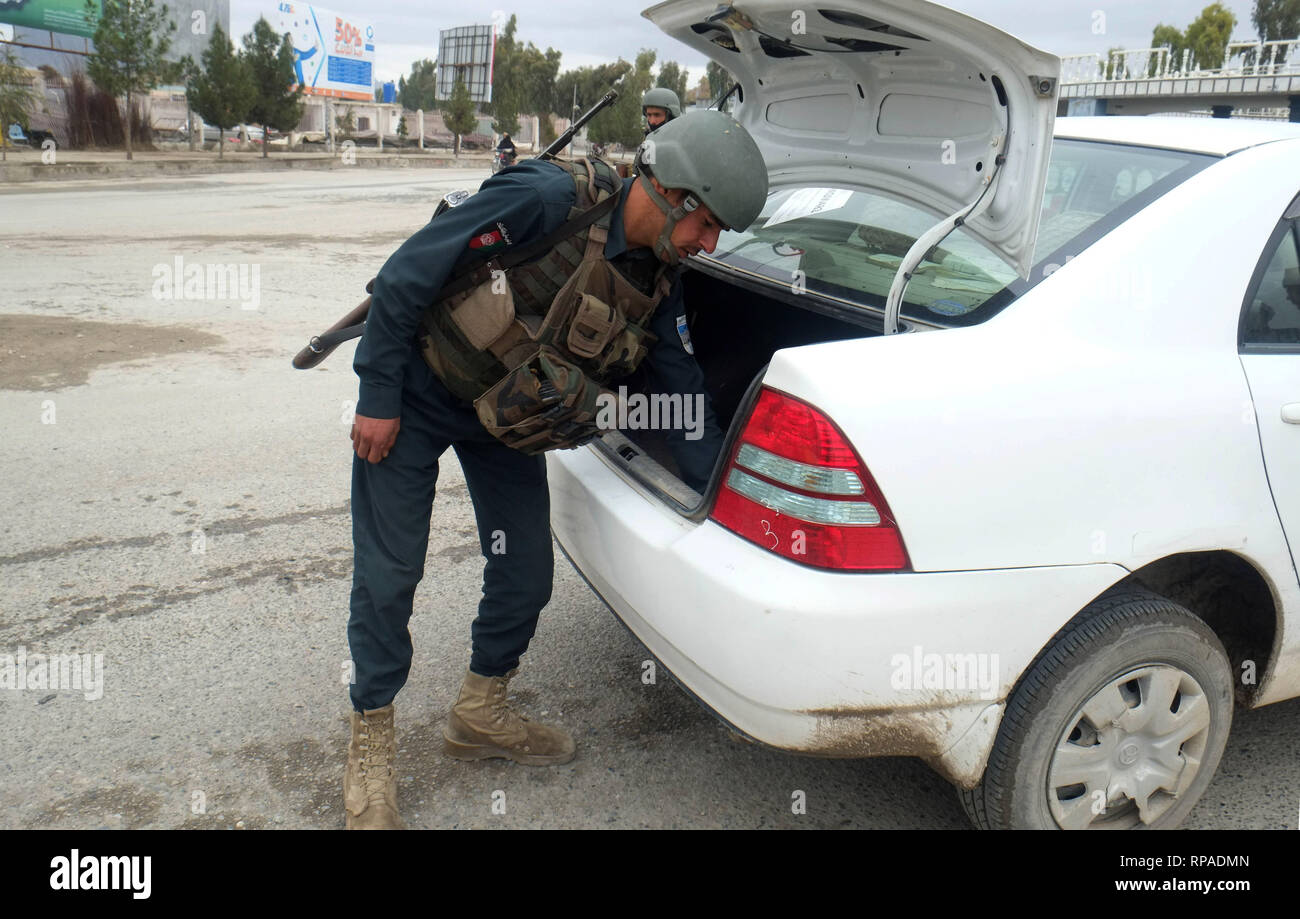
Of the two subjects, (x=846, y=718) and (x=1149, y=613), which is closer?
(x=846, y=718)

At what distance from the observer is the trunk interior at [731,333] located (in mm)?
3332

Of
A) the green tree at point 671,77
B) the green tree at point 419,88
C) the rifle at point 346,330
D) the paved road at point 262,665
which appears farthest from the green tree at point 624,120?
the green tree at point 419,88

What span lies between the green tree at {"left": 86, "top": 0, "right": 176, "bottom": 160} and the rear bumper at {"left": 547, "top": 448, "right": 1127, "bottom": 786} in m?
32.0

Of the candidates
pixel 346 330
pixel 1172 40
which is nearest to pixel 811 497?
pixel 346 330

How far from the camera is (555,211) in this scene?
228cm

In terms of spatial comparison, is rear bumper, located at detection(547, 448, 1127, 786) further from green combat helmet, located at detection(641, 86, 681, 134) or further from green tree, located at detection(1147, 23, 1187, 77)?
green tree, located at detection(1147, 23, 1187, 77)

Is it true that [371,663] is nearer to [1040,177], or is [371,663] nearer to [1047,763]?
[1047,763]

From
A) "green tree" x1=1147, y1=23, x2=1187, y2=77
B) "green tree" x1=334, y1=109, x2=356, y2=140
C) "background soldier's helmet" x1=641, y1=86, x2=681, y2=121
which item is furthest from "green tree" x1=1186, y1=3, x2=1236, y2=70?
"background soldier's helmet" x1=641, y1=86, x2=681, y2=121

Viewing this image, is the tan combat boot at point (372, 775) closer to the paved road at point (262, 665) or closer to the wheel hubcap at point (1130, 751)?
the paved road at point (262, 665)

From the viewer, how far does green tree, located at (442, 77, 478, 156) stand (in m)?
51.3

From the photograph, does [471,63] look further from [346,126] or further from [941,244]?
[941,244]

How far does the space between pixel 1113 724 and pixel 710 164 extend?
1483mm
